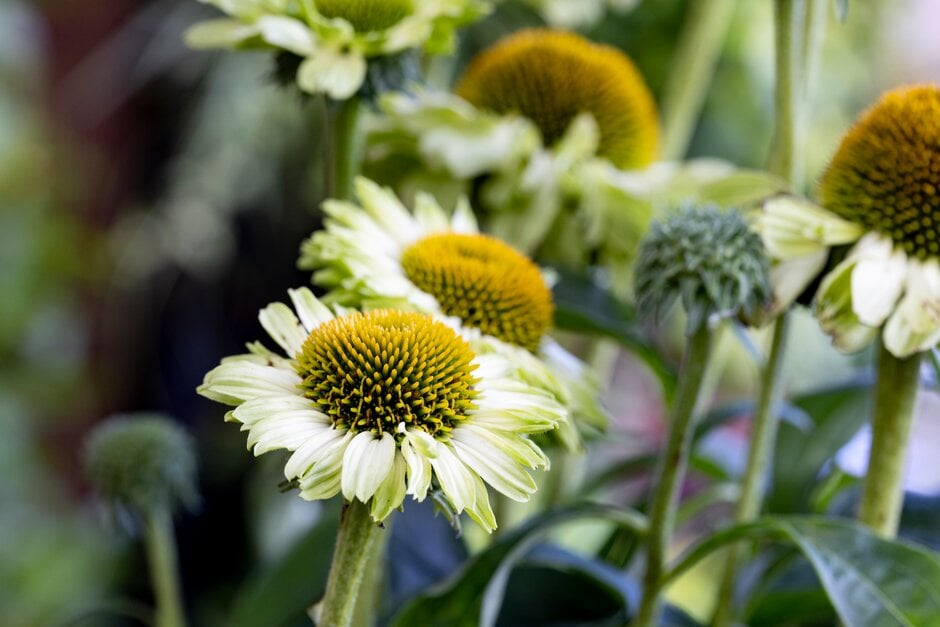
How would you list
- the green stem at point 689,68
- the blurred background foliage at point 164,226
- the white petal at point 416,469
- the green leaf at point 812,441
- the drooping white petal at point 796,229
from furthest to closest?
the blurred background foliage at point 164,226 < the green stem at point 689,68 < the green leaf at point 812,441 < the drooping white petal at point 796,229 < the white petal at point 416,469

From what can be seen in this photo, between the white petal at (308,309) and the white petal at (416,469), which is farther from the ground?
the white petal at (308,309)

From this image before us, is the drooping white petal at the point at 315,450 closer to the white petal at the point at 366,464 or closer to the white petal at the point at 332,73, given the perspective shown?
the white petal at the point at 366,464

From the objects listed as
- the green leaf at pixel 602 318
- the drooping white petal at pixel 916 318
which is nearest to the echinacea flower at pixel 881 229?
the drooping white petal at pixel 916 318

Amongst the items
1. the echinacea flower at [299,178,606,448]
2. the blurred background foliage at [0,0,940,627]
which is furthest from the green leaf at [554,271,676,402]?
the blurred background foliage at [0,0,940,627]

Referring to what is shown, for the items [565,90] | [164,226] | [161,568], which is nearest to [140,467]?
[161,568]

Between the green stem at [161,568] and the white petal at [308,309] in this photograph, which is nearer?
the white petal at [308,309]

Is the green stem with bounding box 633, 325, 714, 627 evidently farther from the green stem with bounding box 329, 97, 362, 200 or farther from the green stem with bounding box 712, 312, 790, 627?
the green stem with bounding box 329, 97, 362, 200

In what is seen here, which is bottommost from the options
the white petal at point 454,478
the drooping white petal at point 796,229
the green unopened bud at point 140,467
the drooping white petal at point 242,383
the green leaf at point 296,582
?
the green leaf at point 296,582
